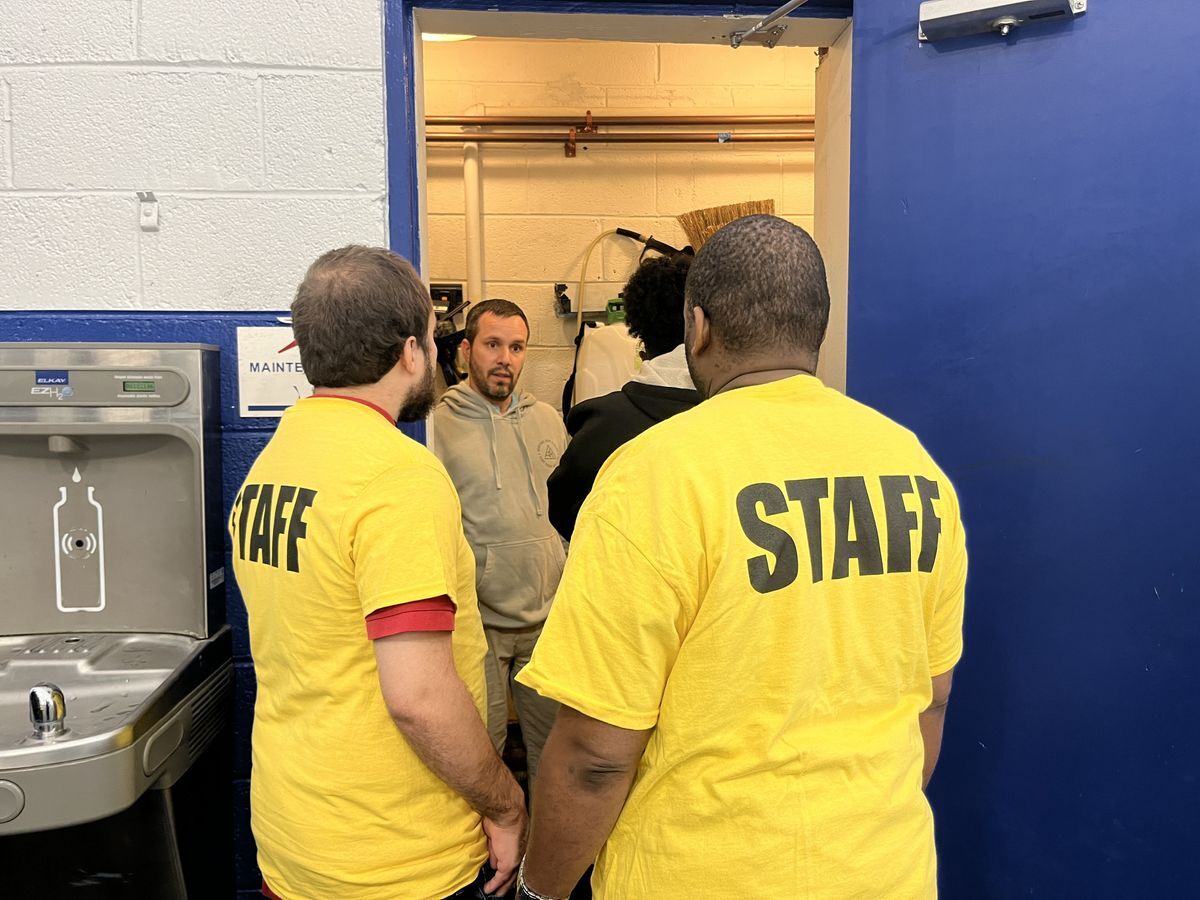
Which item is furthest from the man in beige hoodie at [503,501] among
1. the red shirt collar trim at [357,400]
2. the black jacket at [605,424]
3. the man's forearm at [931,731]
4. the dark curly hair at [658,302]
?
the man's forearm at [931,731]

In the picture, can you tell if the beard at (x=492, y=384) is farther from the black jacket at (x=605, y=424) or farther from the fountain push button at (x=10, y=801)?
the fountain push button at (x=10, y=801)

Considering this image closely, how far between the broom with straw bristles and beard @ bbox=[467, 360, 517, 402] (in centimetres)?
112

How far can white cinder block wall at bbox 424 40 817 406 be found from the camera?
3064mm

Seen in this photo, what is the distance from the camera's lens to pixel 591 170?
3127 millimetres

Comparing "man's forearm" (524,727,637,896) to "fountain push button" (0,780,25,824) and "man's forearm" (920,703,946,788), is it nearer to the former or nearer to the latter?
"man's forearm" (920,703,946,788)

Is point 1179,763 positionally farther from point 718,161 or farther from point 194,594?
point 718,161

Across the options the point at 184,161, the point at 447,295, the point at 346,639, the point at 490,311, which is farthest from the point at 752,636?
the point at 447,295

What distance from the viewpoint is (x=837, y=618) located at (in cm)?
83

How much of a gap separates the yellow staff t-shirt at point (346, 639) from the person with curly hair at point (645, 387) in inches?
20.0

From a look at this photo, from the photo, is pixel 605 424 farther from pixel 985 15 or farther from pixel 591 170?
pixel 591 170

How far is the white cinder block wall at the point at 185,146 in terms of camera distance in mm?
1496

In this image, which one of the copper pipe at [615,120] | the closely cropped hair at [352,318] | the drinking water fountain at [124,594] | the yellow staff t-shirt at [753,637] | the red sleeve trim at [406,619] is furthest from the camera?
the copper pipe at [615,120]

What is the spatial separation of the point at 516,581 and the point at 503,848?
114 cm

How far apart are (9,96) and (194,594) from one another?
3.17 feet
